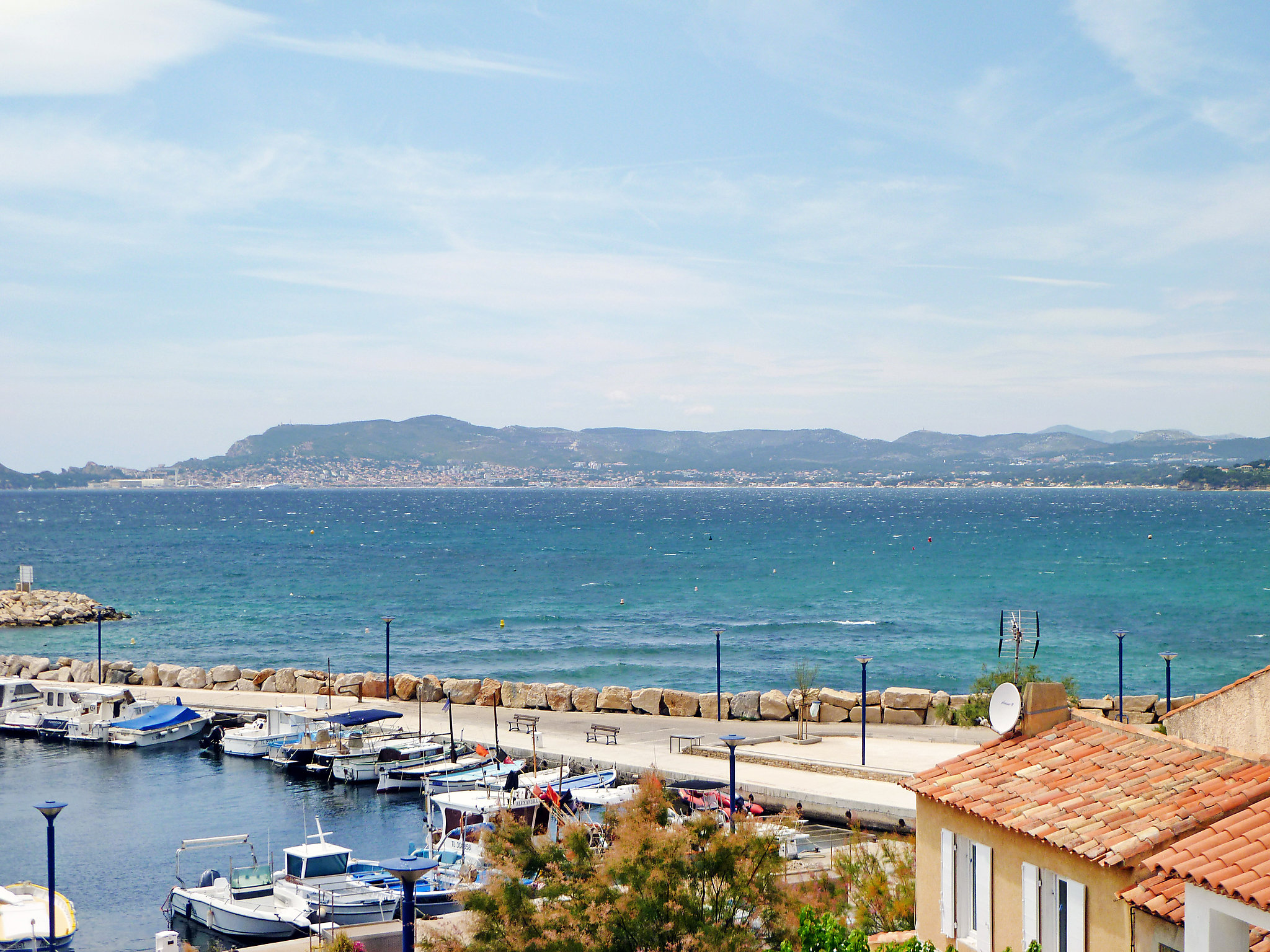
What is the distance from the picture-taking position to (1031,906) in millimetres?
11609

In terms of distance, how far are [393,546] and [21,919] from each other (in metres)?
130

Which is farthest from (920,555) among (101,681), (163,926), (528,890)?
(528,890)

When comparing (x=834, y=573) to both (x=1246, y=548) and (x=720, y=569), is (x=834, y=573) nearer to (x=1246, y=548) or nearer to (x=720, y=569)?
(x=720, y=569)

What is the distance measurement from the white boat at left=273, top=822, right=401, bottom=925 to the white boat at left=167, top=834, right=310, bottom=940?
25cm

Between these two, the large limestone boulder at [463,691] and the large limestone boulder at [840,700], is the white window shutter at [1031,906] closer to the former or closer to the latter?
the large limestone boulder at [840,700]

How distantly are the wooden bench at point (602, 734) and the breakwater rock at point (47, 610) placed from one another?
53.2 meters

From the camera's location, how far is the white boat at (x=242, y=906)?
2361 cm

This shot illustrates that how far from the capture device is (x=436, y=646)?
69.4 meters

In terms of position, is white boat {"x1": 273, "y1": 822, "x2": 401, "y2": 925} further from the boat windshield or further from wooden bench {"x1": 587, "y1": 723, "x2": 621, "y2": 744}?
wooden bench {"x1": 587, "y1": 723, "x2": 621, "y2": 744}

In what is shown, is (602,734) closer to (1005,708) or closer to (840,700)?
(840,700)

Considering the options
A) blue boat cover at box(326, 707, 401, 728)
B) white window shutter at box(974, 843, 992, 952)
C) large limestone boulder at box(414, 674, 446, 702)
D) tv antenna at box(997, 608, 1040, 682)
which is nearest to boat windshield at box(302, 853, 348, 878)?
blue boat cover at box(326, 707, 401, 728)

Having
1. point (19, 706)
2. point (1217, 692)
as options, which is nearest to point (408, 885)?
point (1217, 692)

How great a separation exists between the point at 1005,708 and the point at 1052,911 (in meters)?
3.29

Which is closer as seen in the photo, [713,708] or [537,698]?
[713,708]
